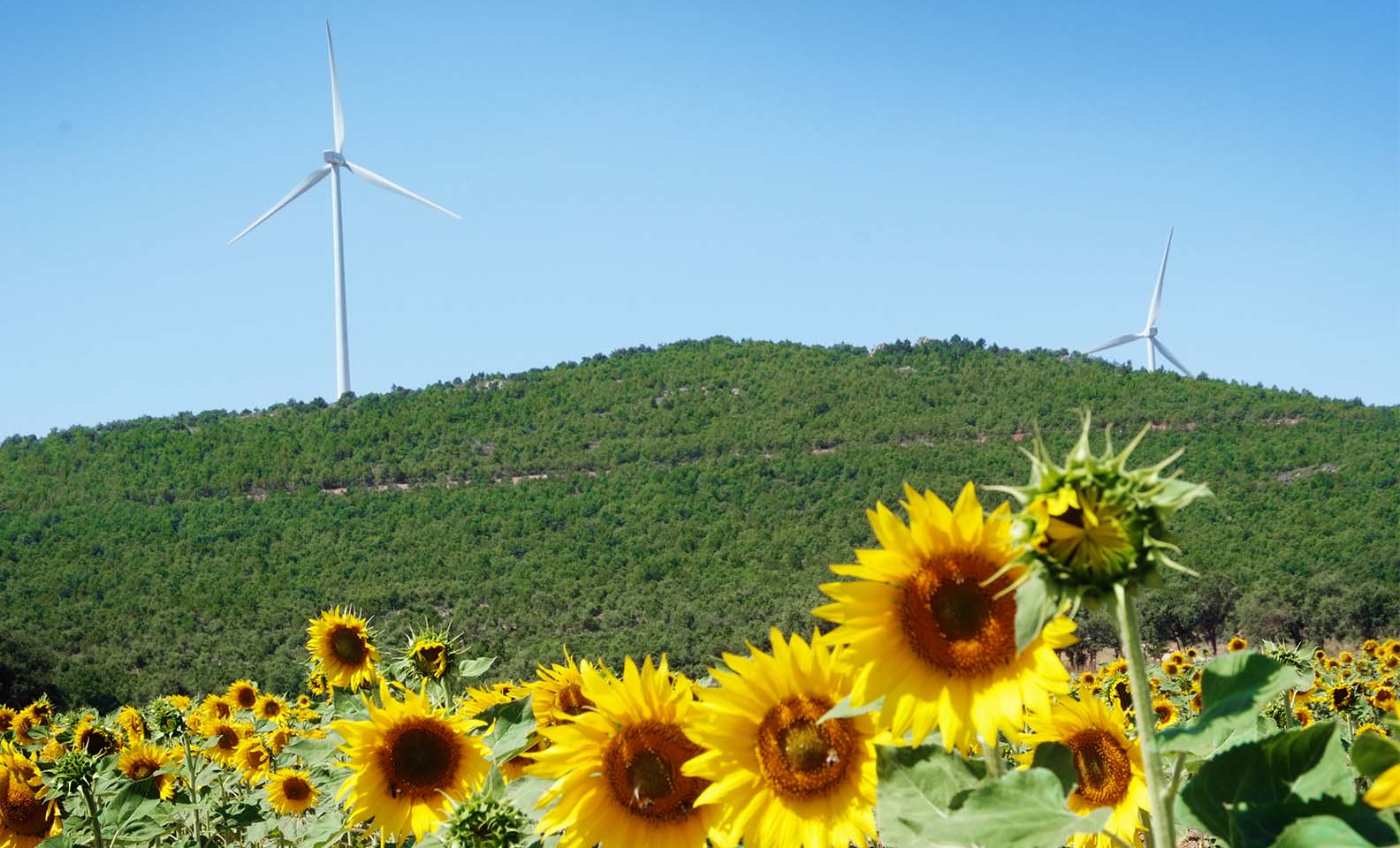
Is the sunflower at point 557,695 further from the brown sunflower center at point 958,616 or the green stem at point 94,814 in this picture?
the green stem at point 94,814

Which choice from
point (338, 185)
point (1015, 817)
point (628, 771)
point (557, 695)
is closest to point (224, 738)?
point (557, 695)

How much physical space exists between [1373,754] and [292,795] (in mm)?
6628

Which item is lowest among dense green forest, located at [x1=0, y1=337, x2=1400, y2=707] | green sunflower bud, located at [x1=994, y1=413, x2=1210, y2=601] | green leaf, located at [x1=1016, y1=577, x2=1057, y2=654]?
dense green forest, located at [x1=0, y1=337, x2=1400, y2=707]

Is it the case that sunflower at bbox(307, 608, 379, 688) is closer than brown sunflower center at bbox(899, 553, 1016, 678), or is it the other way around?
brown sunflower center at bbox(899, 553, 1016, 678)

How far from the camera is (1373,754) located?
4.29ft

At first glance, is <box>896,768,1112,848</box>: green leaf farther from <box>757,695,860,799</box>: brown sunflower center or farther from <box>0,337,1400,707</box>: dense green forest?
<box>0,337,1400,707</box>: dense green forest

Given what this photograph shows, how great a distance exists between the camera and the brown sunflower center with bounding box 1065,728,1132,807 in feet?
7.29

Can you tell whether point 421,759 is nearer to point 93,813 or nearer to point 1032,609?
point 93,813

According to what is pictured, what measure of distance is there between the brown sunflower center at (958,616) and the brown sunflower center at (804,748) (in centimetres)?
26

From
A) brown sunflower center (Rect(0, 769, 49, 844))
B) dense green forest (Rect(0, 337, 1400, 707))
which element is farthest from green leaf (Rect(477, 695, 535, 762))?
dense green forest (Rect(0, 337, 1400, 707))

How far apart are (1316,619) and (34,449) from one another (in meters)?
99.8

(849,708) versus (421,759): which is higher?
(849,708)

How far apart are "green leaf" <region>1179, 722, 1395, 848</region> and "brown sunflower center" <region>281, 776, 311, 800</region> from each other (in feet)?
21.0

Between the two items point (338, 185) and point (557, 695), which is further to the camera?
point (338, 185)
